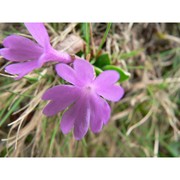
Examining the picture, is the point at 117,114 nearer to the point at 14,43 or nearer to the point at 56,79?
the point at 56,79

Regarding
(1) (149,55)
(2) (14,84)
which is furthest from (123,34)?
(2) (14,84)

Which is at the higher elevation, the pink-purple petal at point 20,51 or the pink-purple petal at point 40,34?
the pink-purple petal at point 40,34

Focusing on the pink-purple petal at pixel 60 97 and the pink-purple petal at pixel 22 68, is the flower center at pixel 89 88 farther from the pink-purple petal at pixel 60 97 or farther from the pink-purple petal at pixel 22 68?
the pink-purple petal at pixel 22 68

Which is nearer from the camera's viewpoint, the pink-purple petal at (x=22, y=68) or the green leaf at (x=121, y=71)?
the pink-purple petal at (x=22, y=68)

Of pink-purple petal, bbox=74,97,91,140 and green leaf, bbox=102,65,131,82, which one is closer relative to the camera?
pink-purple petal, bbox=74,97,91,140

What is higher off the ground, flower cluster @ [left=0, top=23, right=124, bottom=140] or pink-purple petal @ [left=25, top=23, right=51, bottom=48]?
pink-purple petal @ [left=25, top=23, right=51, bottom=48]

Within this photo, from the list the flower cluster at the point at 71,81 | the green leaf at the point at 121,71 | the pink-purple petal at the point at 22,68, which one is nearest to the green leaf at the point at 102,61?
the green leaf at the point at 121,71

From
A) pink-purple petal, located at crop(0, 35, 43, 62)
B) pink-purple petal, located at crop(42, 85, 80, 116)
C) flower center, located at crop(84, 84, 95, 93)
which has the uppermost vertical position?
pink-purple petal, located at crop(0, 35, 43, 62)

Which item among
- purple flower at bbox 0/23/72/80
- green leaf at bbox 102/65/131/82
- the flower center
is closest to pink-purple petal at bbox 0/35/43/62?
purple flower at bbox 0/23/72/80

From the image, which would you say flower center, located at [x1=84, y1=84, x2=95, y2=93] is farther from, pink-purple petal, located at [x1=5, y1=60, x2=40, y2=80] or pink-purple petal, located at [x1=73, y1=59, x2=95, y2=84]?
pink-purple petal, located at [x1=5, y1=60, x2=40, y2=80]

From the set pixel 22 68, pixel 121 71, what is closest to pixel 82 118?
pixel 22 68
